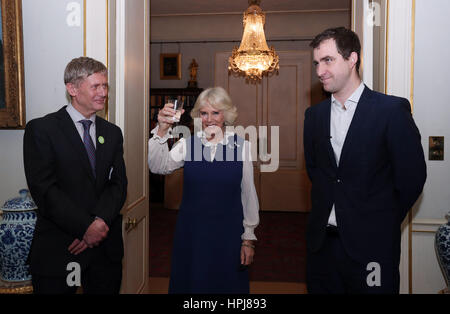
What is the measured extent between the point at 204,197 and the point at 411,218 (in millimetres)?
1377

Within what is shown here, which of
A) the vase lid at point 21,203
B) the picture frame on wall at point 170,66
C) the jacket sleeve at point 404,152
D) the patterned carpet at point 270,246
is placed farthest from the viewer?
the picture frame on wall at point 170,66

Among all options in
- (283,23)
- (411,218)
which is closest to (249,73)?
(283,23)

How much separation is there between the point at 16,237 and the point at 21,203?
8.4 inches

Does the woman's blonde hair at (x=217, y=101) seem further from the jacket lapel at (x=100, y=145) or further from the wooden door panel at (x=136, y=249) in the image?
the wooden door panel at (x=136, y=249)

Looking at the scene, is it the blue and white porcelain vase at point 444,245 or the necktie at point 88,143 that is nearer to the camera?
the necktie at point 88,143

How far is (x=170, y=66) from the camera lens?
8008 millimetres

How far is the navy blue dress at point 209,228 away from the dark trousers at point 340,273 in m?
0.47

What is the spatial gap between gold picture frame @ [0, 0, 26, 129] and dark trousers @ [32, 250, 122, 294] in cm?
120

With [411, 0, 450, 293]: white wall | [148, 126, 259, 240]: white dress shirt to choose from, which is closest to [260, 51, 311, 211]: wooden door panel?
[411, 0, 450, 293]: white wall

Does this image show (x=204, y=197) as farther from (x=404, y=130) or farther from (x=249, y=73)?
(x=249, y=73)

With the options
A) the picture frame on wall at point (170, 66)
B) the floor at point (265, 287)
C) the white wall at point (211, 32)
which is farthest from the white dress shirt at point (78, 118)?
the picture frame on wall at point (170, 66)

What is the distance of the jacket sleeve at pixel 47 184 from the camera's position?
175 centimetres

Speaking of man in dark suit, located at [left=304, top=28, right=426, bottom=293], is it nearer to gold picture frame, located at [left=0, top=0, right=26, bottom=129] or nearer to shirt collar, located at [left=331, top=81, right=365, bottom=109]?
shirt collar, located at [left=331, top=81, right=365, bottom=109]

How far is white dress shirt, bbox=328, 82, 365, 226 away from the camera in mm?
1900
